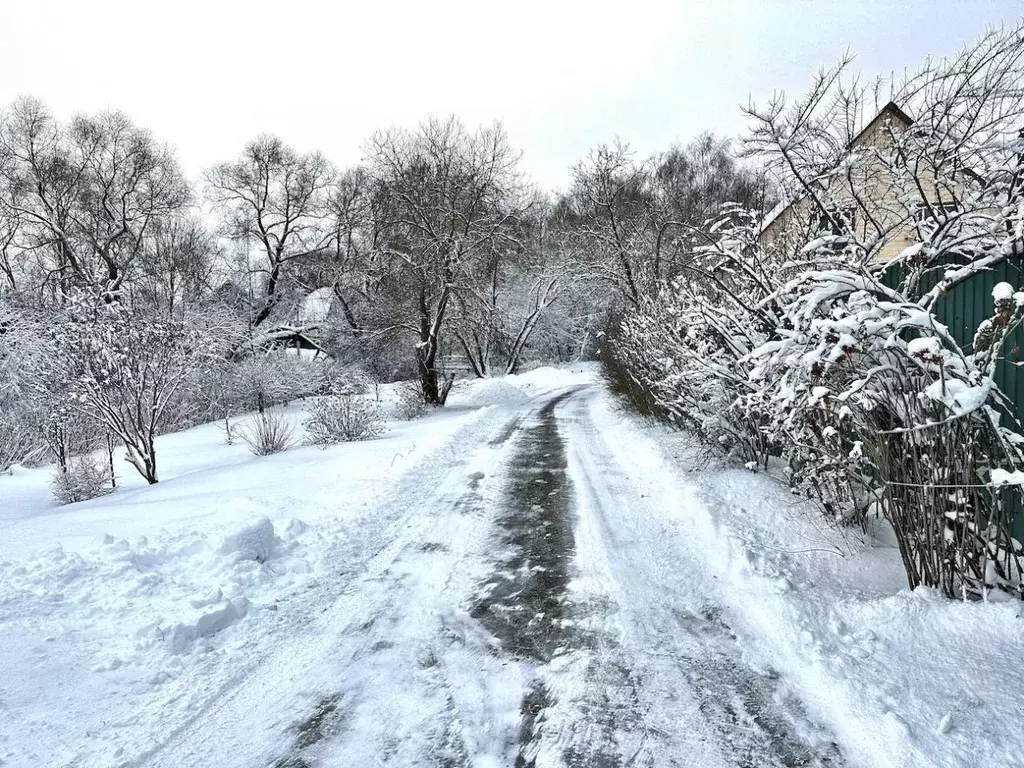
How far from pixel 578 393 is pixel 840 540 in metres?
17.6

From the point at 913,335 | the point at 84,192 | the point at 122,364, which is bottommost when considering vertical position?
the point at 913,335

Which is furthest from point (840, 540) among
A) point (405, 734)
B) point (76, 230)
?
point (76, 230)

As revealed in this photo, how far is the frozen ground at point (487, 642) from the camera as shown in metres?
2.50

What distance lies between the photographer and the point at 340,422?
11.5 metres

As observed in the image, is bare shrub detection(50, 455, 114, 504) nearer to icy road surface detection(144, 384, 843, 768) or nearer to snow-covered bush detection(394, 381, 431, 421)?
icy road surface detection(144, 384, 843, 768)

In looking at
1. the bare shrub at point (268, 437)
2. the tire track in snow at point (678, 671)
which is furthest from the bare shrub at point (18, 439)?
the tire track in snow at point (678, 671)

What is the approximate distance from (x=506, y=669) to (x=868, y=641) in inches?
79.9

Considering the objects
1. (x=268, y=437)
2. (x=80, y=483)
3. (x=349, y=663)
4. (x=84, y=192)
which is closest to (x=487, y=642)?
(x=349, y=663)

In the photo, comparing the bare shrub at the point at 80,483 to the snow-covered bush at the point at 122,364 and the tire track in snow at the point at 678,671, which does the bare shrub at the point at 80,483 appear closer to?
the snow-covered bush at the point at 122,364

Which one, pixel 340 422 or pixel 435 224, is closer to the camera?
pixel 340 422

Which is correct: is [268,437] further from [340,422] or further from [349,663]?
[349,663]

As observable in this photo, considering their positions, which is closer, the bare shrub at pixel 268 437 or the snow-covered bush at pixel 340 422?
the bare shrub at pixel 268 437

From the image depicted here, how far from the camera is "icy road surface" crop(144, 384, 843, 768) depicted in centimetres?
248

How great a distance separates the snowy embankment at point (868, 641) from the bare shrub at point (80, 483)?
30.2 feet
